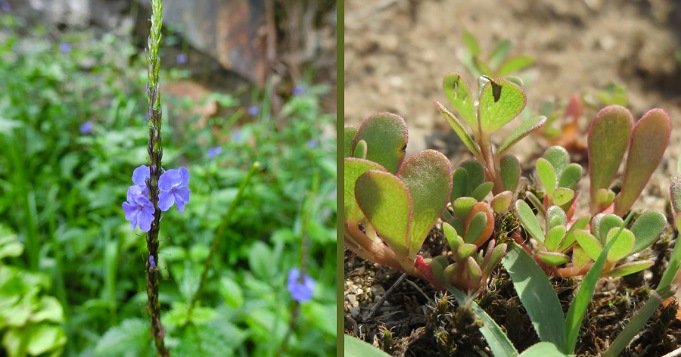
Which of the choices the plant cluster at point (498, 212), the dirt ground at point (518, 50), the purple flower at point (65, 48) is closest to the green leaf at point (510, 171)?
the plant cluster at point (498, 212)

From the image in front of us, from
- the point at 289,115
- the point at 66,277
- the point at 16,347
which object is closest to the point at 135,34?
the point at 289,115

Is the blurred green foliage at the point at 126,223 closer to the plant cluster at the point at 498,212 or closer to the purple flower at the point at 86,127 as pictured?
the purple flower at the point at 86,127

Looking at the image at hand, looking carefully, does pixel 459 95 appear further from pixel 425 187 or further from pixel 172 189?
pixel 172 189

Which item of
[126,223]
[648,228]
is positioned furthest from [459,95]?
[126,223]

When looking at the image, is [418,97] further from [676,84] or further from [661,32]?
[661,32]

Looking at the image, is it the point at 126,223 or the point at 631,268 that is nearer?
the point at 631,268

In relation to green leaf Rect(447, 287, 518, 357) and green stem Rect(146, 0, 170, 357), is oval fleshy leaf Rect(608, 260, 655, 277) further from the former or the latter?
green stem Rect(146, 0, 170, 357)
